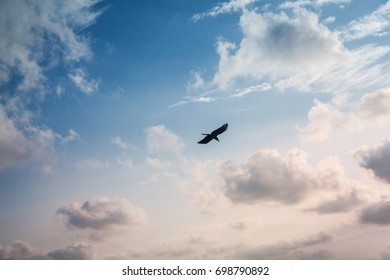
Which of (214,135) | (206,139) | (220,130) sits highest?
(220,130)

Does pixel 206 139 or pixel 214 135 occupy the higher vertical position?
pixel 214 135

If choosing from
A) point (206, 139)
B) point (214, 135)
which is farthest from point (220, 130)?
point (206, 139)

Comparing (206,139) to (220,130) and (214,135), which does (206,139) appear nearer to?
(214,135)

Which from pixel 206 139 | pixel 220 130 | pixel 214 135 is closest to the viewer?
pixel 220 130

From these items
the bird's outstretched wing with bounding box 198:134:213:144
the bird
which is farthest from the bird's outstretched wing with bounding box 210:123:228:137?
the bird's outstretched wing with bounding box 198:134:213:144

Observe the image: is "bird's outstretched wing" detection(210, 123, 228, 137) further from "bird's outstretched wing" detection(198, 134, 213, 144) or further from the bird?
"bird's outstretched wing" detection(198, 134, 213, 144)

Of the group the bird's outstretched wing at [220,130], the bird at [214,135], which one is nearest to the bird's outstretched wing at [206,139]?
the bird at [214,135]

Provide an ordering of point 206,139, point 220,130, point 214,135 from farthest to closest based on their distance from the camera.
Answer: point 206,139 < point 214,135 < point 220,130
